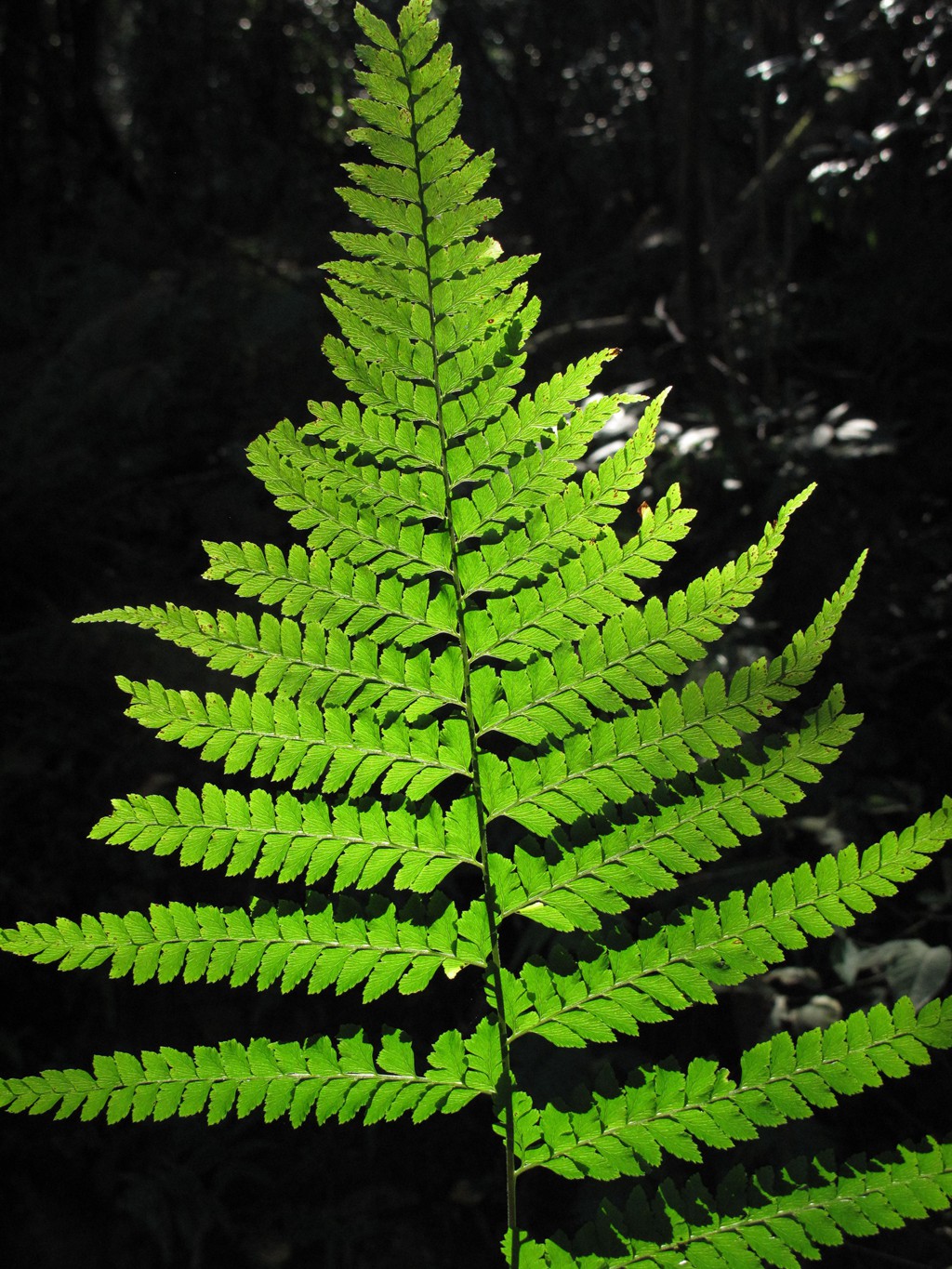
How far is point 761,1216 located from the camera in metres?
0.94

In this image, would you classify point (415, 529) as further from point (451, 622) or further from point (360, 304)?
point (360, 304)

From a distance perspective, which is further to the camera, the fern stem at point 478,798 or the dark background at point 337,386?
the dark background at point 337,386

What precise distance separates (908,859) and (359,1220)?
7.55ft

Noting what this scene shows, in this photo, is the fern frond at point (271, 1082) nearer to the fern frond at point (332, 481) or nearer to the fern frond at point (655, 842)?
the fern frond at point (655, 842)

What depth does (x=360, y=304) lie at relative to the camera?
0.98 meters

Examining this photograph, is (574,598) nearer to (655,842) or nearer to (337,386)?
(655,842)

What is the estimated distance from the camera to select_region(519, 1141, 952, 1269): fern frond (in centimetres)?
90

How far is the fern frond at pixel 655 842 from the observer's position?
0.94 m

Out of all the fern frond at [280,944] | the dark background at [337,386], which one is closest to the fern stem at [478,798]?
the fern frond at [280,944]

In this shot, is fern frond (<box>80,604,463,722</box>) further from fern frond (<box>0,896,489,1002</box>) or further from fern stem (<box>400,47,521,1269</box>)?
fern frond (<box>0,896,489,1002</box>)

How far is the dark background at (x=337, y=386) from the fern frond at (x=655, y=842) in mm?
1647

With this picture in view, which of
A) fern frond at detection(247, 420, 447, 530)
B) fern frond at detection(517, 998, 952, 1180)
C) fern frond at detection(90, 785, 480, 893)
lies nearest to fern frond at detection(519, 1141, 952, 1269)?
fern frond at detection(517, 998, 952, 1180)

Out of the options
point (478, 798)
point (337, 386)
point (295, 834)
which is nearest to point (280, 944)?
point (295, 834)

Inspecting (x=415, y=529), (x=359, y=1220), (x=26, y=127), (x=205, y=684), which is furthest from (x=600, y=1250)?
(x=26, y=127)
